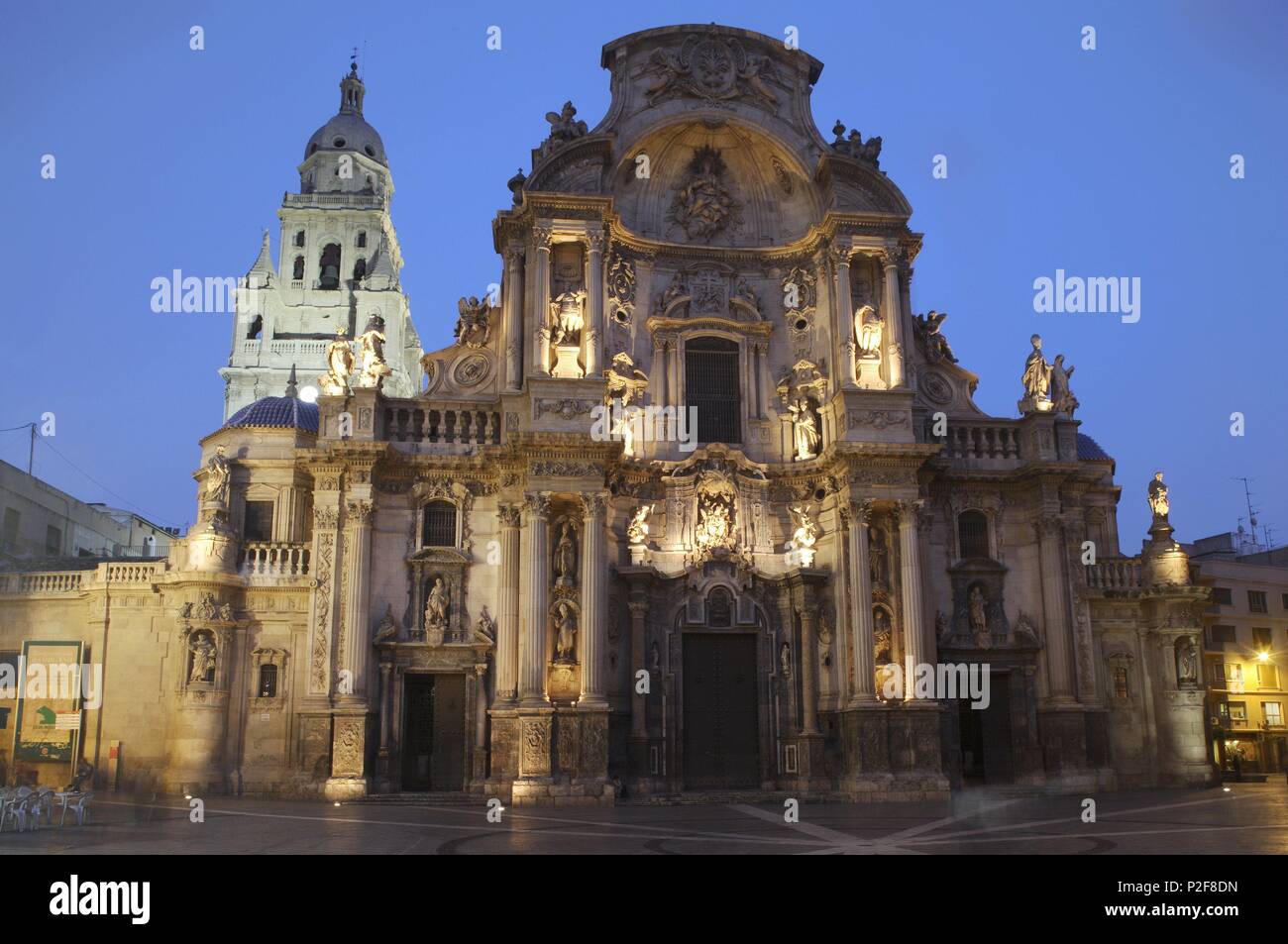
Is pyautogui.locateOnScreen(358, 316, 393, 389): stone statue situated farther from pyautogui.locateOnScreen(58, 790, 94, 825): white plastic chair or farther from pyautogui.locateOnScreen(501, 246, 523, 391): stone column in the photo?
pyautogui.locateOnScreen(58, 790, 94, 825): white plastic chair

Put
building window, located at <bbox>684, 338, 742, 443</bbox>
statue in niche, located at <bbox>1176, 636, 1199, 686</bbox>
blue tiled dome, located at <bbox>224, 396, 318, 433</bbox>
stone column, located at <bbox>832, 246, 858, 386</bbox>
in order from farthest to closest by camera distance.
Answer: blue tiled dome, located at <bbox>224, 396, 318, 433</bbox>
building window, located at <bbox>684, 338, 742, 443</bbox>
statue in niche, located at <bbox>1176, 636, 1199, 686</bbox>
stone column, located at <bbox>832, 246, 858, 386</bbox>

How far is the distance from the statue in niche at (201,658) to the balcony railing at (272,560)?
7.35 feet

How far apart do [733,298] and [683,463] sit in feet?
19.3

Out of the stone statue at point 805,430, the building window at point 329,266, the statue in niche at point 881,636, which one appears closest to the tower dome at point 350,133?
the building window at point 329,266

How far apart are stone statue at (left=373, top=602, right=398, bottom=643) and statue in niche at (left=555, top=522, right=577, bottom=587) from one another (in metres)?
4.76

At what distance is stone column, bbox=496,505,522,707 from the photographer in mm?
30641

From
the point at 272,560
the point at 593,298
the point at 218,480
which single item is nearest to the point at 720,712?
the point at 593,298

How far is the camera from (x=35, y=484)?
81.6ft

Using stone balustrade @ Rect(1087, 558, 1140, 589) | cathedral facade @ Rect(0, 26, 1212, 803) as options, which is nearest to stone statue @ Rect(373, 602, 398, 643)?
cathedral facade @ Rect(0, 26, 1212, 803)

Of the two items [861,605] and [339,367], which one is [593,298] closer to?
[339,367]

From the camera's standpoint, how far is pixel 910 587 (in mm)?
31703

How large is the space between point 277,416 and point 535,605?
15321 millimetres

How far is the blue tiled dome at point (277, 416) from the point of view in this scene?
3981 centimetres
